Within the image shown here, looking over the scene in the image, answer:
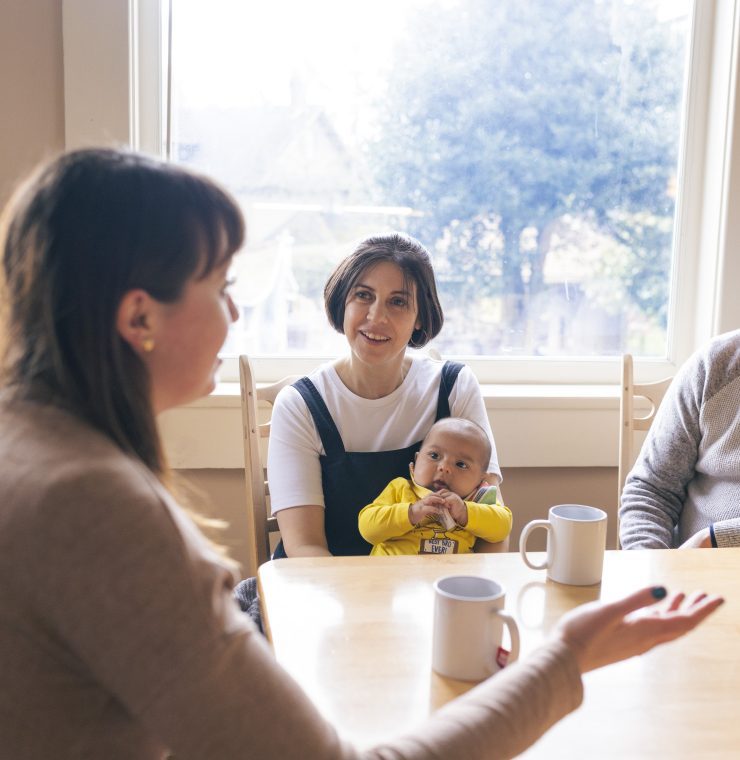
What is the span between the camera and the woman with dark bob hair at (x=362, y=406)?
1700 mm

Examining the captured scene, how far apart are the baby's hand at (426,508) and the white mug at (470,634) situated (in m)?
0.57

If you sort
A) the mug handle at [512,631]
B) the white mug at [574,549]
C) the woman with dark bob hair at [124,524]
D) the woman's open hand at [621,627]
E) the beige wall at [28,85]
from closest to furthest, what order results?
the woman with dark bob hair at [124,524]
the woman's open hand at [621,627]
the mug handle at [512,631]
the white mug at [574,549]
the beige wall at [28,85]

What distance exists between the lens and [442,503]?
5.10 feet

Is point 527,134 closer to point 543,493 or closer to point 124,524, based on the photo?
point 543,493

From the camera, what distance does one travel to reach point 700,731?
2.81ft

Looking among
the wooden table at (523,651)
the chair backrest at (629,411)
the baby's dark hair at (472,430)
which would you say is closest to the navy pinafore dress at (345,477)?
the baby's dark hair at (472,430)

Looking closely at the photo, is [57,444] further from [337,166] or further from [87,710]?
[337,166]

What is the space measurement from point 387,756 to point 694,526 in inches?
48.4

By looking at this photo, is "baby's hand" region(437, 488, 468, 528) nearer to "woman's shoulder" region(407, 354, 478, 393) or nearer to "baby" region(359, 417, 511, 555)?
"baby" region(359, 417, 511, 555)

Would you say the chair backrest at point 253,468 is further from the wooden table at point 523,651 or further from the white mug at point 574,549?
the white mug at point 574,549

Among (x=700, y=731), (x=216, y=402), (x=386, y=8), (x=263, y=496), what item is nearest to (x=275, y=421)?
(x=263, y=496)

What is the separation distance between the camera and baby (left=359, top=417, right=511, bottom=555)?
156 centimetres

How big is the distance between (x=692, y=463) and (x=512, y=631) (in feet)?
3.34

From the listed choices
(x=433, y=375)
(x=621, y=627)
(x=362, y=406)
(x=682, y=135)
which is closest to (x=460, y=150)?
(x=682, y=135)
